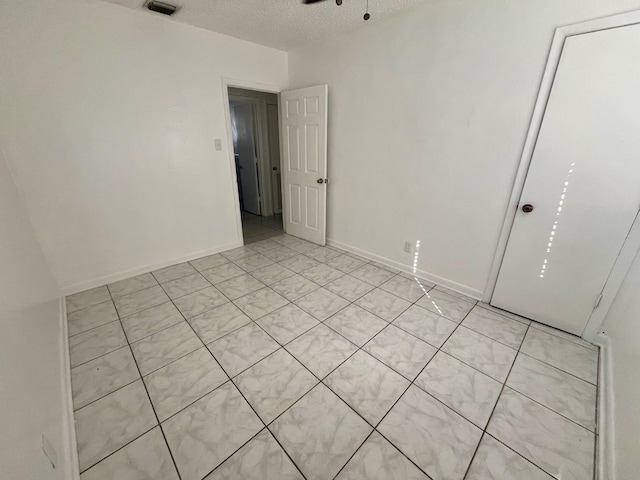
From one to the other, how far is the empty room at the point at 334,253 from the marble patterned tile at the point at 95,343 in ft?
0.06

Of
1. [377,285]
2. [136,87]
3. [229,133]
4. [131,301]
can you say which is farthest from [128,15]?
[377,285]

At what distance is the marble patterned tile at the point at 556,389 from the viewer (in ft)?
4.60

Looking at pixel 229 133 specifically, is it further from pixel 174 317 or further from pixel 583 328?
pixel 583 328

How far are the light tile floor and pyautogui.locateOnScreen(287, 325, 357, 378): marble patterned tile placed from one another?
1 centimetres

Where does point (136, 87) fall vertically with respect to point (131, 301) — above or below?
above

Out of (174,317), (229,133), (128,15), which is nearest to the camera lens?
(174,317)

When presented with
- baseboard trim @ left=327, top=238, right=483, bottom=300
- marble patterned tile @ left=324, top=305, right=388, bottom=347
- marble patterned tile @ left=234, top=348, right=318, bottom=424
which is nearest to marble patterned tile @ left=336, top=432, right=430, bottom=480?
marble patterned tile @ left=234, top=348, right=318, bottom=424

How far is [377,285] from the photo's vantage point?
2.64 metres

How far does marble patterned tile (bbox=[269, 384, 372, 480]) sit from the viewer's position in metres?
1.17

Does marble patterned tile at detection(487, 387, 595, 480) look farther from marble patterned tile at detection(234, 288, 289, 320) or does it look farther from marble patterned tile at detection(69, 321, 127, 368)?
marble patterned tile at detection(69, 321, 127, 368)

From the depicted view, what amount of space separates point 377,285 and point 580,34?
2288mm

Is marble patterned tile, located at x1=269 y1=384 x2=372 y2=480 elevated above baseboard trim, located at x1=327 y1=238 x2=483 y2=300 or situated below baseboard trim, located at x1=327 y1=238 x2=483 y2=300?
below

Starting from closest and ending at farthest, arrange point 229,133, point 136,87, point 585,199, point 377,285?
point 585,199 < point 136,87 < point 377,285 < point 229,133

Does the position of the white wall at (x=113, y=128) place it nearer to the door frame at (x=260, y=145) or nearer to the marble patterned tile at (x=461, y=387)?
the door frame at (x=260, y=145)
